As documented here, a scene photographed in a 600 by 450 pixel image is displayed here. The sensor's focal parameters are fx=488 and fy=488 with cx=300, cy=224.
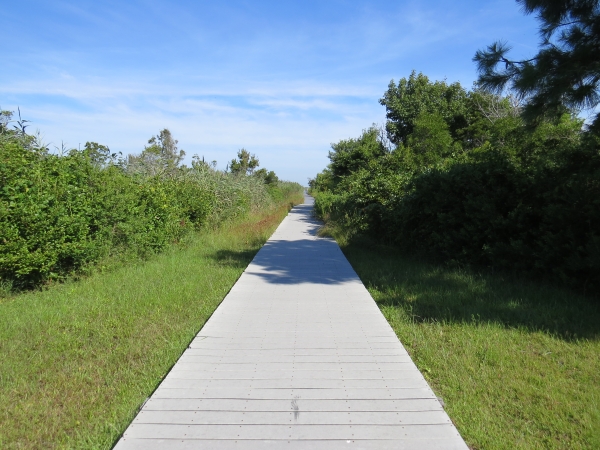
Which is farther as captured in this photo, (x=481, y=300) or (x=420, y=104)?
(x=420, y=104)

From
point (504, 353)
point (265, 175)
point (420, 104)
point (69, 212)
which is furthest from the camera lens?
point (265, 175)

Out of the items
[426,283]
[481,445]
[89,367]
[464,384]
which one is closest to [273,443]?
[481,445]

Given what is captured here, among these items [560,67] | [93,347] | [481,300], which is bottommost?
[93,347]

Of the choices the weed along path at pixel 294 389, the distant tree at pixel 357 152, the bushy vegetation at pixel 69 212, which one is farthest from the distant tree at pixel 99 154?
the distant tree at pixel 357 152

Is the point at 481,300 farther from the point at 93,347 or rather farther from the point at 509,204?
the point at 93,347

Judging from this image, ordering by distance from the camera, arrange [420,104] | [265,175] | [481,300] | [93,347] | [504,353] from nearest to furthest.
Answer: [504,353] → [93,347] → [481,300] → [420,104] → [265,175]

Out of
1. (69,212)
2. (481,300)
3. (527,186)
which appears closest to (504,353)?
(481,300)

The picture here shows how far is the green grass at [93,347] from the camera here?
367 cm

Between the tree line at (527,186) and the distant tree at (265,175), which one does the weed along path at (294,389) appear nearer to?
the tree line at (527,186)

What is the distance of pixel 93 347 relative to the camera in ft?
17.2

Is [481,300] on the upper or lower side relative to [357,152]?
lower

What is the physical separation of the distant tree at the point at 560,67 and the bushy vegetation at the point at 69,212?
675 cm

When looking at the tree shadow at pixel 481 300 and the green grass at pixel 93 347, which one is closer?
the green grass at pixel 93 347

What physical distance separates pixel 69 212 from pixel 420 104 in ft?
74.7
